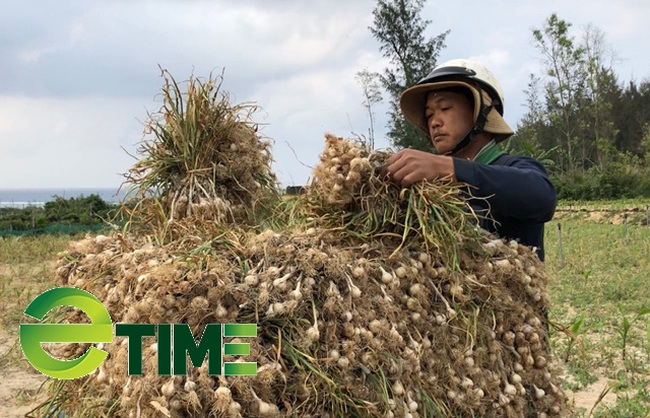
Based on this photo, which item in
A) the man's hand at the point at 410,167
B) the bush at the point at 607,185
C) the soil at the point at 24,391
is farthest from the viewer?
the bush at the point at 607,185

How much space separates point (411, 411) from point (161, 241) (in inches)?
33.0

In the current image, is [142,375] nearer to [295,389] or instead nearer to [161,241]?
[295,389]

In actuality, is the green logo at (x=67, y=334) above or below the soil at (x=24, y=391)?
above

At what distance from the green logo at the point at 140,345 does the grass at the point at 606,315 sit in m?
1.35

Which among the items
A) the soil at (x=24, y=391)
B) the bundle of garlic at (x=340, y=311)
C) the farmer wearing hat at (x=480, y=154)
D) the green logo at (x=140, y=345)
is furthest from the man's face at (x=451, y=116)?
the soil at (x=24, y=391)

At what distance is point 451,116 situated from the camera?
267cm

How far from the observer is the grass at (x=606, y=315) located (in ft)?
15.6

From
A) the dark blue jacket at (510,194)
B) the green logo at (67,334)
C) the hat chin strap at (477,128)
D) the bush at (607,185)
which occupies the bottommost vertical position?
the green logo at (67,334)

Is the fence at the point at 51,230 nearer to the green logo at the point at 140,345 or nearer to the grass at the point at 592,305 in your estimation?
the grass at the point at 592,305

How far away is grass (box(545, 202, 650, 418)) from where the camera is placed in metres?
4.75

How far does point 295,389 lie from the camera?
157 centimetres

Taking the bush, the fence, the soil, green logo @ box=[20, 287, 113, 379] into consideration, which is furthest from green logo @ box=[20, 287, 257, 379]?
the bush

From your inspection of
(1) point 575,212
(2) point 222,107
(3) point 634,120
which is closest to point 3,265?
(2) point 222,107

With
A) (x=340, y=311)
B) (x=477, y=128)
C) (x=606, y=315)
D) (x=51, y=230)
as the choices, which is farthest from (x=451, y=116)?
(x=51, y=230)
